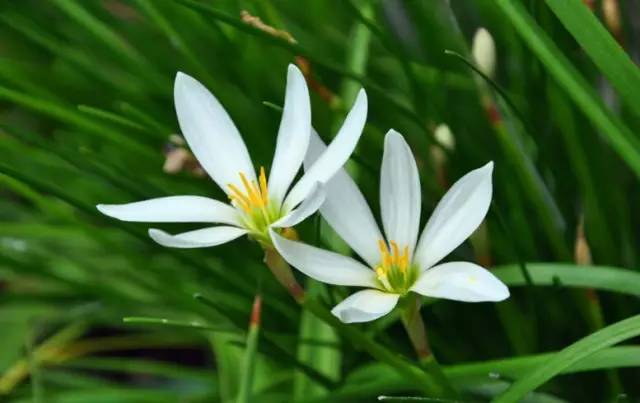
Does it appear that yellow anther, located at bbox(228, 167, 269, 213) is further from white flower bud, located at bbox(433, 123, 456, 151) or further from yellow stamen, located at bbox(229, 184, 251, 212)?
white flower bud, located at bbox(433, 123, 456, 151)

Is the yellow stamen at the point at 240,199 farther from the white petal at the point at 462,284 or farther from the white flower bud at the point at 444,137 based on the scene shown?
the white flower bud at the point at 444,137

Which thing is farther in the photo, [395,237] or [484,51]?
[484,51]

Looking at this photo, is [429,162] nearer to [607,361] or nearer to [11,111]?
[607,361]

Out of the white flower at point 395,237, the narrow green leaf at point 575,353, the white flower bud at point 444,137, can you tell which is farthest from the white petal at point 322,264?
the white flower bud at point 444,137

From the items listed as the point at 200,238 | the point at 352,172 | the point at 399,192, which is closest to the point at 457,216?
the point at 399,192

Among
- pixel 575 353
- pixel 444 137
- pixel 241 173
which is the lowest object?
pixel 575 353

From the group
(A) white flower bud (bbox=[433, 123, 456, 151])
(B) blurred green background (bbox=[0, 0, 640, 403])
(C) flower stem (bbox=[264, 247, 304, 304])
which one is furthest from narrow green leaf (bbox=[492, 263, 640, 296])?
(C) flower stem (bbox=[264, 247, 304, 304])

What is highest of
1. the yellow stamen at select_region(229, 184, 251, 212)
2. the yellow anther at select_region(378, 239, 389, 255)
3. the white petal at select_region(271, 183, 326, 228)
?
the yellow stamen at select_region(229, 184, 251, 212)

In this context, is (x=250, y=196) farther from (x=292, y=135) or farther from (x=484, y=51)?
(x=484, y=51)
